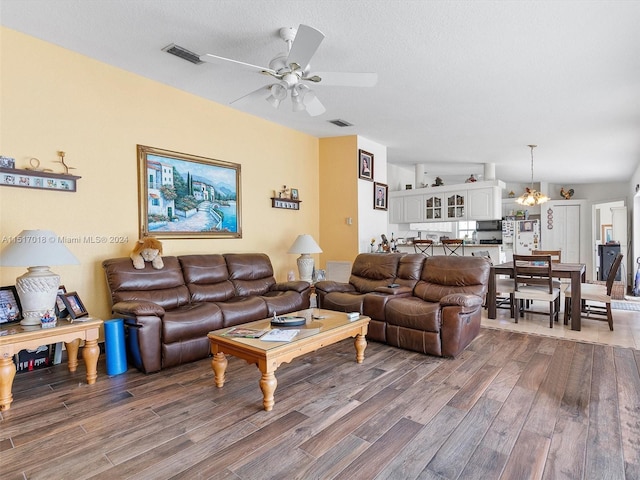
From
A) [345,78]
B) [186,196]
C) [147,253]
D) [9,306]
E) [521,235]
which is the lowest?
[9,306]

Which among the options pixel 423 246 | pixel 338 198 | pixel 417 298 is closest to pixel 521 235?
pixel 423 246

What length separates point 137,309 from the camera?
2992 millimetres

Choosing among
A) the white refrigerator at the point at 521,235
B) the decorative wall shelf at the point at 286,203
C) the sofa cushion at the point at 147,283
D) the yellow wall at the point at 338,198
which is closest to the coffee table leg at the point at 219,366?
the sofa cushion at the point at 147,283

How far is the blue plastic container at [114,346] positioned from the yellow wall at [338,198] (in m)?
3.58

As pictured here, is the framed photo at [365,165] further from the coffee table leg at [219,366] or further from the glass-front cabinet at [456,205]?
the coffee table leg at [219,366]

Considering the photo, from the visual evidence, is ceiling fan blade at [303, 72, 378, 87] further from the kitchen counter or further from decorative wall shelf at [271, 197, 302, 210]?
the kitchen counter

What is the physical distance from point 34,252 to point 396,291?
3343 mm

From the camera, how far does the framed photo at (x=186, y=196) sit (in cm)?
398

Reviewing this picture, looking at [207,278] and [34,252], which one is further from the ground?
[34,252]

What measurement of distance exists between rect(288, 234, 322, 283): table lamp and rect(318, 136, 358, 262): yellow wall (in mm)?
917

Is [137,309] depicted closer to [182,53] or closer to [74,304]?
[74,304]

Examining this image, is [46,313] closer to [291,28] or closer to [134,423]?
[134,423]

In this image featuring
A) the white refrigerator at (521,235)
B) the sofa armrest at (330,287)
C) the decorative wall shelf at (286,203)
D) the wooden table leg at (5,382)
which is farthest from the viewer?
the white refrigerator at (521,235)

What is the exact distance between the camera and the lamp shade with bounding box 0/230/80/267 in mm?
2637
